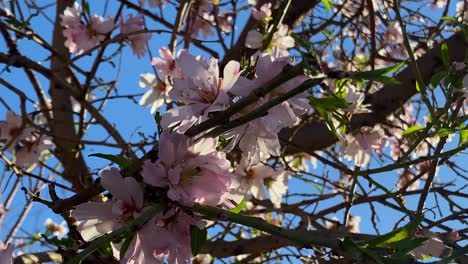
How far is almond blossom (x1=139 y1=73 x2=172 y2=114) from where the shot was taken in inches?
71.7

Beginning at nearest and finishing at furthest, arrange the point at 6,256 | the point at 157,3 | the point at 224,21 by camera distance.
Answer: the point at 6,256
the point at 157,3
the point at 224,21

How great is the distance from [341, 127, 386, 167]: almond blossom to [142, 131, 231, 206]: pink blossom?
28.5 inches

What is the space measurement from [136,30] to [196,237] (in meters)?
1.35

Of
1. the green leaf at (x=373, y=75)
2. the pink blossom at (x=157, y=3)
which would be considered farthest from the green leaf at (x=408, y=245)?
the pink blossom at (x=157, y=3)

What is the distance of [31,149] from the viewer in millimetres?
1903

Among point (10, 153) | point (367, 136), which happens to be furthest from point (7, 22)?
point (367, 136)

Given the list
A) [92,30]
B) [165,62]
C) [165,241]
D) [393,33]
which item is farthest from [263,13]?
[165,241]

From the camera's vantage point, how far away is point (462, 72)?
0.79 meters

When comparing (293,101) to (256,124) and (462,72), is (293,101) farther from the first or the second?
(462,72)

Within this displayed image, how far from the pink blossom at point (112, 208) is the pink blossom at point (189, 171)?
29mm

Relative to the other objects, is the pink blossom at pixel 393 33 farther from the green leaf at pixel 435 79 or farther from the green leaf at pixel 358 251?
the green leaf at pixel 358 251

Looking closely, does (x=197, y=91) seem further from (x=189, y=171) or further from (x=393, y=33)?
(x=393, y=33)

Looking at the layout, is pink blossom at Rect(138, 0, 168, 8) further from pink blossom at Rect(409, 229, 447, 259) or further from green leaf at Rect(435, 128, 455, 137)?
pink blossom at Rect(409, 229, 447, 259)

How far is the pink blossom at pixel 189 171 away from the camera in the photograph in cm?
54
